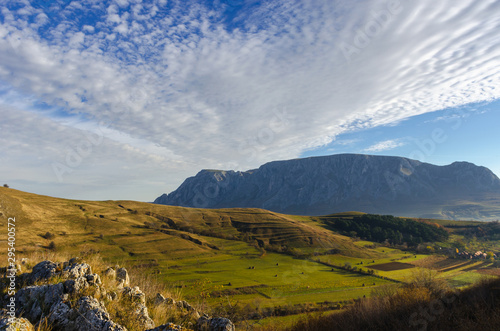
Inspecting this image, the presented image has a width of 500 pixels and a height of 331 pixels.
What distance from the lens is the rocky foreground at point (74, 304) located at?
7.76 metres

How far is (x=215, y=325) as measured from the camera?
384 inches

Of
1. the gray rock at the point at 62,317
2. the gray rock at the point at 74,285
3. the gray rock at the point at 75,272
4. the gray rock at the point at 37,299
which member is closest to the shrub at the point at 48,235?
the gray rock at the point at 75,272

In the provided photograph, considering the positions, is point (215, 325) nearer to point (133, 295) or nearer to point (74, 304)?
point (133, 295)

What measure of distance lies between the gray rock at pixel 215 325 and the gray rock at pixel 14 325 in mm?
5474

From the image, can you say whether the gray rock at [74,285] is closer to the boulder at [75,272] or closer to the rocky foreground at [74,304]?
the rocky foreground at [74,304]

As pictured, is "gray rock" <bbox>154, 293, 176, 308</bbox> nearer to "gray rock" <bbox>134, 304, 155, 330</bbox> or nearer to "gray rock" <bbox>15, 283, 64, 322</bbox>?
"gray rock" <bbox>134, 304, 155, 330</bbox>

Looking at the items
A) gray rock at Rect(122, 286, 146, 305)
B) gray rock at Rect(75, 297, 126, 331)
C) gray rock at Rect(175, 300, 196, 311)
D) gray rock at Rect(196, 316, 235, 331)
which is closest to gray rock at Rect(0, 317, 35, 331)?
gray rock at Rect(75, 297, 126, 331)

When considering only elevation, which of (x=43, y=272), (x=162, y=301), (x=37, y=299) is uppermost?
(x=43, y=272)

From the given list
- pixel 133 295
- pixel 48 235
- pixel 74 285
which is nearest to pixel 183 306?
pixel 133 295

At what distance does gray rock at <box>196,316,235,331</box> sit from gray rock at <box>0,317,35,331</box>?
18.0ft

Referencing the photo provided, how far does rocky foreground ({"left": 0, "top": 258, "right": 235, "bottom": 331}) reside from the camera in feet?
25.5

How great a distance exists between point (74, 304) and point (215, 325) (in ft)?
16.9

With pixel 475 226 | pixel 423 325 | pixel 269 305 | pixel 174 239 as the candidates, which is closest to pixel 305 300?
pixel 269 305

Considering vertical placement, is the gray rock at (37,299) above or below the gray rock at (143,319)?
above
